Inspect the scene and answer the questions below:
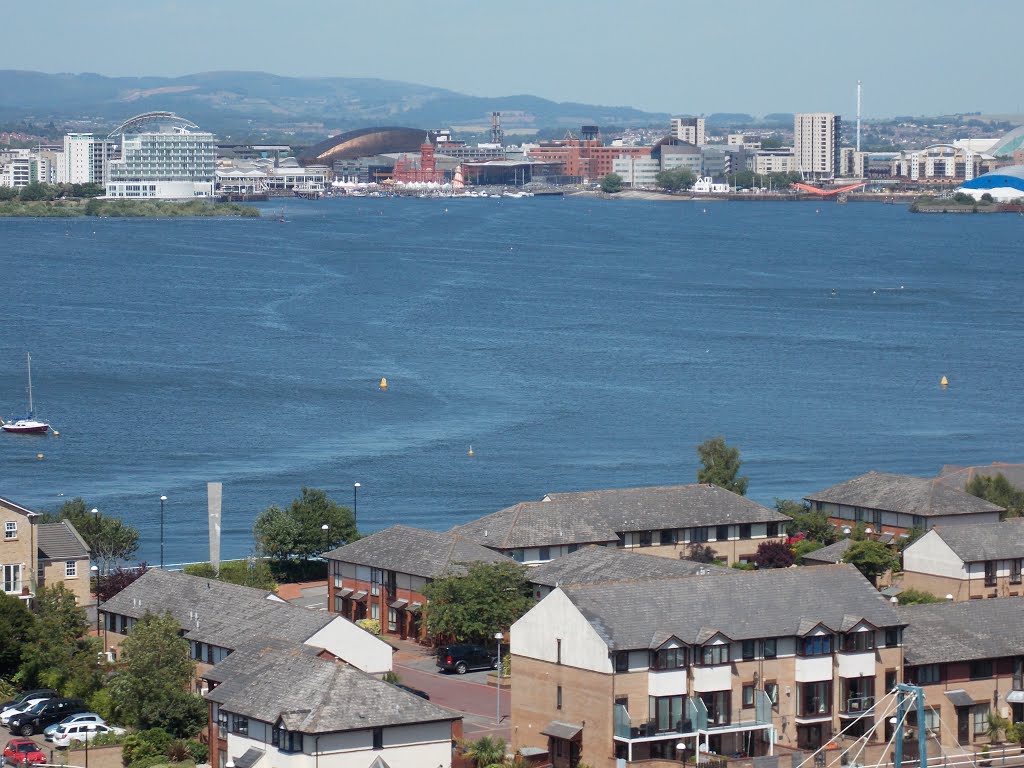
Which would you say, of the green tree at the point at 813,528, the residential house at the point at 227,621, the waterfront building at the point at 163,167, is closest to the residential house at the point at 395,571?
the residential house at the point at 227,621

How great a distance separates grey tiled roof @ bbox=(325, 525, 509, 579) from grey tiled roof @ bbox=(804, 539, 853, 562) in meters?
3.44

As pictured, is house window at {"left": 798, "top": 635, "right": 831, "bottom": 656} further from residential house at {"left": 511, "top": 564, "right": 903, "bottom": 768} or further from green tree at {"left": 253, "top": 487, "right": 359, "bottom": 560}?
A: green tree at {"left": 253, "top": 487, "right": 359, "bottom": 560}

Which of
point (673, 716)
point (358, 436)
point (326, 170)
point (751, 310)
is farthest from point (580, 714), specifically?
point (326, 170)

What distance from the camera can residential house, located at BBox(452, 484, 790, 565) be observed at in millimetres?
18734

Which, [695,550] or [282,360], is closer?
[695,550]

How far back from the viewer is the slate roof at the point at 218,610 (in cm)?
1463

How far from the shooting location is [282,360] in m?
42.6

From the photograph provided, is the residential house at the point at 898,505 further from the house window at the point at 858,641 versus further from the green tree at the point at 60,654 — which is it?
the green tree at the point at 60,654

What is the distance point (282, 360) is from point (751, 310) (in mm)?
18064

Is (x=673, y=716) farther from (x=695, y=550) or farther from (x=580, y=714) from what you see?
(x=695, y=550)

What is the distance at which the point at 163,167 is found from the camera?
403 ft

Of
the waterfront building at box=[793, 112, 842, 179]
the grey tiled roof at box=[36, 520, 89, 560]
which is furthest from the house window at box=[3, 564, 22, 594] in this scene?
the waterfront building at box=[793, 112, 842, 179]

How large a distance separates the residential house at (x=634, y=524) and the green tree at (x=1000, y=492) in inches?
105

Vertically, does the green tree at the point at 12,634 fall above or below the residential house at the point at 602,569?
below
